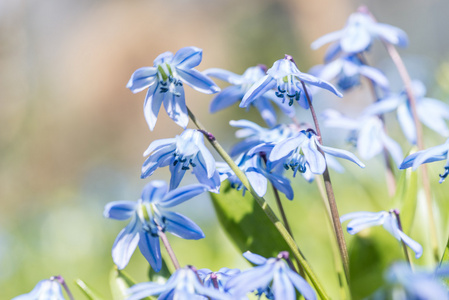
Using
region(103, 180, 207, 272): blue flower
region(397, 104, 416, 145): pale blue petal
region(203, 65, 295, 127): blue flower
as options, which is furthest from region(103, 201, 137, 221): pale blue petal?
region(397, 104, 416, 145): pale blue petal

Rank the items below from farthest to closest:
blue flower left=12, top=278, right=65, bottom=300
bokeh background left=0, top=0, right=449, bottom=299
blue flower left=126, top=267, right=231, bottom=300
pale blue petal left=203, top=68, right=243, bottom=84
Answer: bokeh background left=0, top=0, right=449, bottom=299, pale blue petal left=203, top=68, right=243, bottom=84, blue flower left=12, top=278, right=65, bottom=300, blue flower left=126, top=267, right=231, bottom=300

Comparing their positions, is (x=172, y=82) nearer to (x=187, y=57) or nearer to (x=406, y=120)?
(x=187, y=57)

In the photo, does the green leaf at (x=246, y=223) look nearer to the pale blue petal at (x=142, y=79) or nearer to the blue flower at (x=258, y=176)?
the blue flower at (x=258, y=176)

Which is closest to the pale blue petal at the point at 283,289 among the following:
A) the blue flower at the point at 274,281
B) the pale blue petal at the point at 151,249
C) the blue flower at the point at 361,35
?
the blue flower at the point at 274,281

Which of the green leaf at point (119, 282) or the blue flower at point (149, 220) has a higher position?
the blue flower at point (149, 220)

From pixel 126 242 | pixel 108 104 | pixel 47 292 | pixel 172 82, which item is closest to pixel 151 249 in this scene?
pixel 126 242

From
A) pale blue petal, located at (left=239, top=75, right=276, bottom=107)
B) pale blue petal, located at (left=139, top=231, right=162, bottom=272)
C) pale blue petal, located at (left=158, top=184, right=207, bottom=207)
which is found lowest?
pale blue petal, located at (left=139, top=231, right=162, bottom=272)

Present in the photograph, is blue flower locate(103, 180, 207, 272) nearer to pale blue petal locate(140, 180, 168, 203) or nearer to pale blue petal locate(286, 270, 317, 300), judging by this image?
pale blue petal locate(140, 180, 168, 203)

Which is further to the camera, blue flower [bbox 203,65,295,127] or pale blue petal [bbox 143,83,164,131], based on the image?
blue flower [bbox 203,65,295,127]
